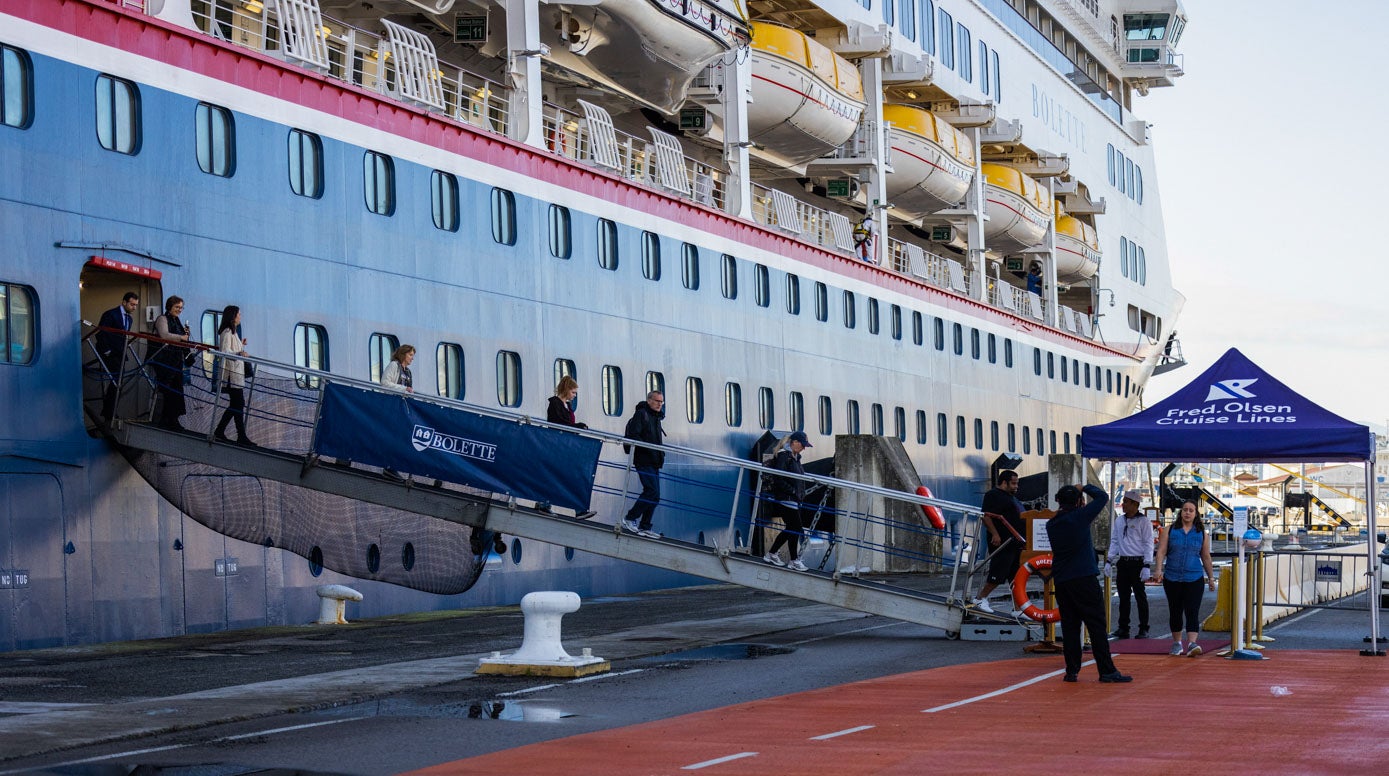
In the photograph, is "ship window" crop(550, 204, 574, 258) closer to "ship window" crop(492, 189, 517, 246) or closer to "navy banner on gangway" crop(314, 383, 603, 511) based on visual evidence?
"ship window" crop(492, 189, 517, 246)

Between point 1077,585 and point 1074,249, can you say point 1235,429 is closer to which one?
point 1077,585

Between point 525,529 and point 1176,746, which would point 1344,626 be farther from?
point 1176,746

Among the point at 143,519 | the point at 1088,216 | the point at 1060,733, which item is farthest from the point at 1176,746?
the point at 1088,216

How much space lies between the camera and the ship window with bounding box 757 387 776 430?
30.5 meters

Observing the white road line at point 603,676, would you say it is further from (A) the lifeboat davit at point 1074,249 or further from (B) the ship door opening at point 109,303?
(A) the lifeboat davit at point 1074,249

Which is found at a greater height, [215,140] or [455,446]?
[215,140]

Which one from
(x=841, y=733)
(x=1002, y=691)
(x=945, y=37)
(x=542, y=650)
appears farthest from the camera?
(x=945, y=37)

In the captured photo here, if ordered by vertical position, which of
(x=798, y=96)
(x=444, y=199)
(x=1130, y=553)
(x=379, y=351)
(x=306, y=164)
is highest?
(x=798, y=96)

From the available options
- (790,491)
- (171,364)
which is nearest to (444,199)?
(790,491)

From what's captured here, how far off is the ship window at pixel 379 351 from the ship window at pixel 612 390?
5.16 m

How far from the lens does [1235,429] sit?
1750 centimetres

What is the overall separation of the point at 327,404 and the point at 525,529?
2345 mm

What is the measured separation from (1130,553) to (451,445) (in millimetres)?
7313

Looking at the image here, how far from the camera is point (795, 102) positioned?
32.8 meters
